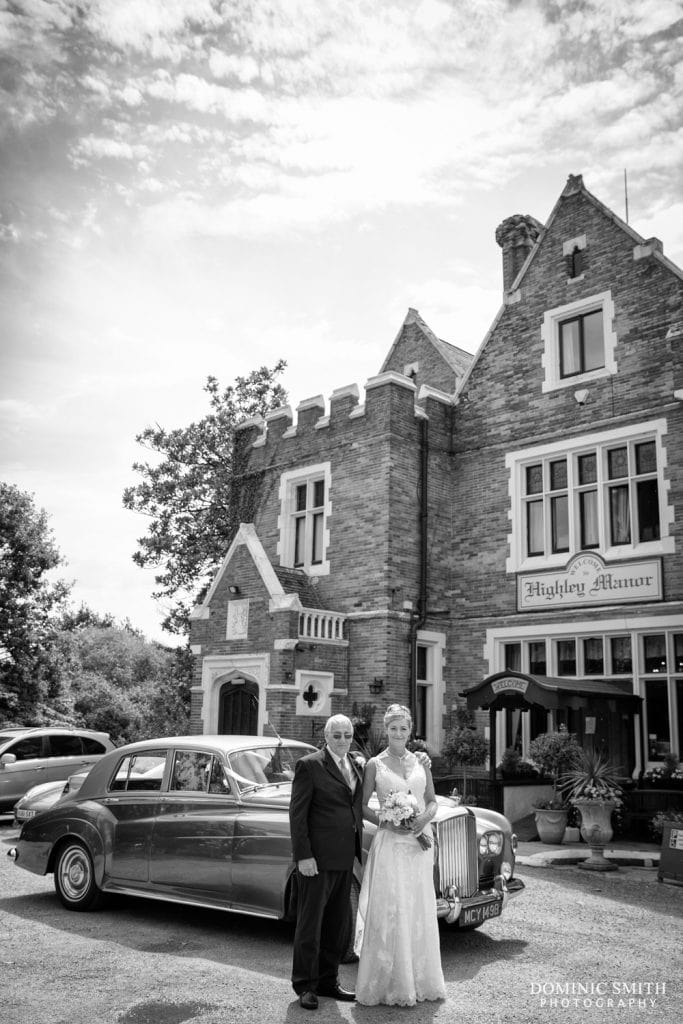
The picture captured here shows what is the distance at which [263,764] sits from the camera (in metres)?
7.91

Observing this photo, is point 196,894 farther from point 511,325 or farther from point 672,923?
point 511,325

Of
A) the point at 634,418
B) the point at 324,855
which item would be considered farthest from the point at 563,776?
the point at 324,855

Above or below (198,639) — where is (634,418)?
above

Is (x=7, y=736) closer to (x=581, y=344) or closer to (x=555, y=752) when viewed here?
(x=555, y=752)

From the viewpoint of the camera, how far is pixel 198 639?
18.2 m

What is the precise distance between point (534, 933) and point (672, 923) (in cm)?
143

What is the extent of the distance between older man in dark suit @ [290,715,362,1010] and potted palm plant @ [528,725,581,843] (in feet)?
27.1

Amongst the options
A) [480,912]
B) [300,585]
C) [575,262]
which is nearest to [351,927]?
[480,912]

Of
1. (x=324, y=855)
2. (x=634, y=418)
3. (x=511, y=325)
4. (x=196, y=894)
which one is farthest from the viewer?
(x=511, y=325)

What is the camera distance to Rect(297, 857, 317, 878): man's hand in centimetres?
548

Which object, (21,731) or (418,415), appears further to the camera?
(418,415)

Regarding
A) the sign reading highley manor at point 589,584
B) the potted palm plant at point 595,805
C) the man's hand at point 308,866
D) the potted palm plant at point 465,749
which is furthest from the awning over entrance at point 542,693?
the man's hand at point 308,866

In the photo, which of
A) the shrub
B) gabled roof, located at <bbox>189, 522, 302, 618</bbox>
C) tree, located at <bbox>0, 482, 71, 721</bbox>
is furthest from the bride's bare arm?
tree, located at <bbox>0, 482, 71, 721</bbox>

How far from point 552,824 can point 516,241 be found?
13257 mm
